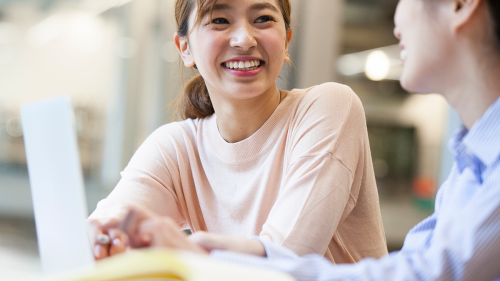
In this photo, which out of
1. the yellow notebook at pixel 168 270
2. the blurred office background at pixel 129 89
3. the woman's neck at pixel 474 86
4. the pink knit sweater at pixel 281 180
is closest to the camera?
the yellow notebook at pixel 168 270

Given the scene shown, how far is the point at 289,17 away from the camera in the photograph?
1.39 m

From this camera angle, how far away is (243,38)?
1.20 m

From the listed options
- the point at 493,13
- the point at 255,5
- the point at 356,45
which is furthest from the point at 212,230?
the point at 356,45

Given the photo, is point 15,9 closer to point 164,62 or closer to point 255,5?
point 164,62

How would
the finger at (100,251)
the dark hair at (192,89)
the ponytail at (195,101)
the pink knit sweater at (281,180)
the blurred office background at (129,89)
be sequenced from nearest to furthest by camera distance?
the finger at (100,251) < the pink knit sweater at (281,180) < the dark hair at (192,89) < the ponytail at (195,101) < the blurred office background at (129,89)

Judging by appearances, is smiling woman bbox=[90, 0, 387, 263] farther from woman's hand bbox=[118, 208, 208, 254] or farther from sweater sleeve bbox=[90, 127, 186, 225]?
woman's hand bbox=[118, 208, 208, 254]

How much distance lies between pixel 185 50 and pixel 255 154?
0.42m

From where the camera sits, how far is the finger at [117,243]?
34.2 inches

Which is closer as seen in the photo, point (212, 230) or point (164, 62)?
point (212, 230)

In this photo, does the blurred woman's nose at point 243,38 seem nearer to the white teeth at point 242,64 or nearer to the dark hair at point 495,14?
the white teeth at point 242,64

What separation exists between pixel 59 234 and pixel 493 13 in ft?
2.30

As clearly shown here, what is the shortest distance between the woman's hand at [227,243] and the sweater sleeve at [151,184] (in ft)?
1.40

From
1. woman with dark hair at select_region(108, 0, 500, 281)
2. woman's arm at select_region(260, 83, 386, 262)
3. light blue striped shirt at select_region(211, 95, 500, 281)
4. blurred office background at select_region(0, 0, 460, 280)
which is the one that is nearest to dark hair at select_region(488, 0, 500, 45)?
woman with dark hair at select_region(108, 0, 500, 281)

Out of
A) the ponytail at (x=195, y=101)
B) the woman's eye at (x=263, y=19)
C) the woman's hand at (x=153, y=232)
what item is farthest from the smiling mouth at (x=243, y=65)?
the woman's hand at (x=153, y=232)
